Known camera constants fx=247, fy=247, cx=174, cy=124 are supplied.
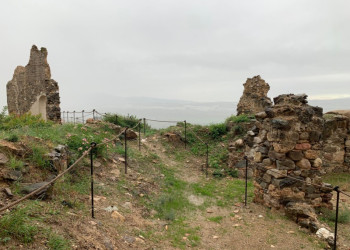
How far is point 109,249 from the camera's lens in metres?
3.38

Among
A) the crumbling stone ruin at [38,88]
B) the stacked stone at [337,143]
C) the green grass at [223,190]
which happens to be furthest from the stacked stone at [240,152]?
the crumbling stone ruin at [38,88]

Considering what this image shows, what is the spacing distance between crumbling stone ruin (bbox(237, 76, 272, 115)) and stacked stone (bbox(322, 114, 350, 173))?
16.6ft

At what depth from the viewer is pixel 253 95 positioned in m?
14.6

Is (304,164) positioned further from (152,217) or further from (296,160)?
(152,217)

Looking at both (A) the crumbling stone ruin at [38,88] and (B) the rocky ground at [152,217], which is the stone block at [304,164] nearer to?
(B) the rocky ground at [152,217]

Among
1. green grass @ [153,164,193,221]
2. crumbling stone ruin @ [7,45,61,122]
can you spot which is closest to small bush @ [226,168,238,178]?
green grass @ [153,164,193,221]

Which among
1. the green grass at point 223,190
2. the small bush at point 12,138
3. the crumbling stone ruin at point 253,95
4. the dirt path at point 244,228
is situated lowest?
the dirt path at point 244,228

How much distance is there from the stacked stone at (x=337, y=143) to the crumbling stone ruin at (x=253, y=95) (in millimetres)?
5045

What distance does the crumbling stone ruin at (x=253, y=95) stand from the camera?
14.5 meters

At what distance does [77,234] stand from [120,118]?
10289mm

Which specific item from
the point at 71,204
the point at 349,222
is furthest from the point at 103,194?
the point at 349,222

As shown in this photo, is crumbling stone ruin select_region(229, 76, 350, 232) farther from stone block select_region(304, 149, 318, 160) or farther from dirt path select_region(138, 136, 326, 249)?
dirt path select_region(138, 136, 326, 249)

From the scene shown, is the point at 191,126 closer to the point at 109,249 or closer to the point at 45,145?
the point at 45,145

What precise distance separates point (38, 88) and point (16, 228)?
1330cm
